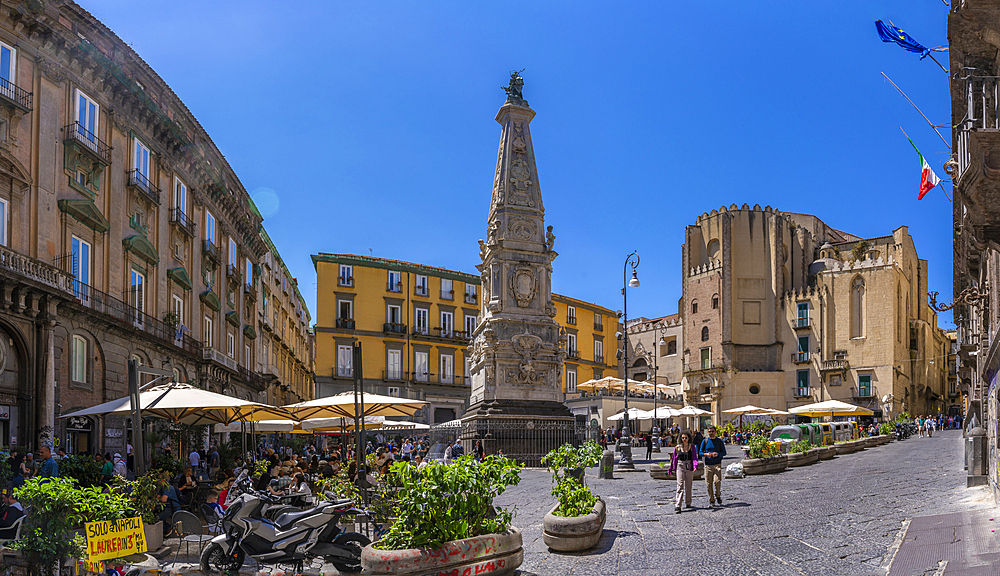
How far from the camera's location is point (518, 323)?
27.3m

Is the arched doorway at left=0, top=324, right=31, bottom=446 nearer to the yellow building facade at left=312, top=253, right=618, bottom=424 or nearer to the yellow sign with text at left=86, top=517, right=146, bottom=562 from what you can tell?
the yellow sign with text at left=86, top=517, right=146, bottom=562

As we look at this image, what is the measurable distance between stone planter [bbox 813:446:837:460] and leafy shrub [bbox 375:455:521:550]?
22.9 m

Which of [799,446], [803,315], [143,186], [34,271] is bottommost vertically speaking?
[799,446]

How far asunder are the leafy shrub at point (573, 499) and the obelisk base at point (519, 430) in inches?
607

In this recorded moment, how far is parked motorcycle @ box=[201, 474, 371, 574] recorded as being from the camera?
24.7 ft

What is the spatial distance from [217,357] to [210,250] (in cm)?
453

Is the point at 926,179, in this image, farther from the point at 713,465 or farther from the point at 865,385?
the point at 865,385

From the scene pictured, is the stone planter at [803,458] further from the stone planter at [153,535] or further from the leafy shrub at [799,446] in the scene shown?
the stone planter at [153,535]

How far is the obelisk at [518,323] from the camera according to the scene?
85.3 feet

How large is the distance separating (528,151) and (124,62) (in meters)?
13.1

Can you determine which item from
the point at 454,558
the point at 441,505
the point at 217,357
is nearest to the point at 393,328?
the point at 217,357

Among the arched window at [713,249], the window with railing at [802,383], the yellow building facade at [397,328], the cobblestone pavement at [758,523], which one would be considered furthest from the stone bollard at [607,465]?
the arched window at [713,249]

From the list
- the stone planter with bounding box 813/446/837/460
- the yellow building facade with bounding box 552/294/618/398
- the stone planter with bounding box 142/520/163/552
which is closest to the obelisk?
the stone planter with bounding box 813/446/837/460

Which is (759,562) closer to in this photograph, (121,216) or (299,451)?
(121,216)
